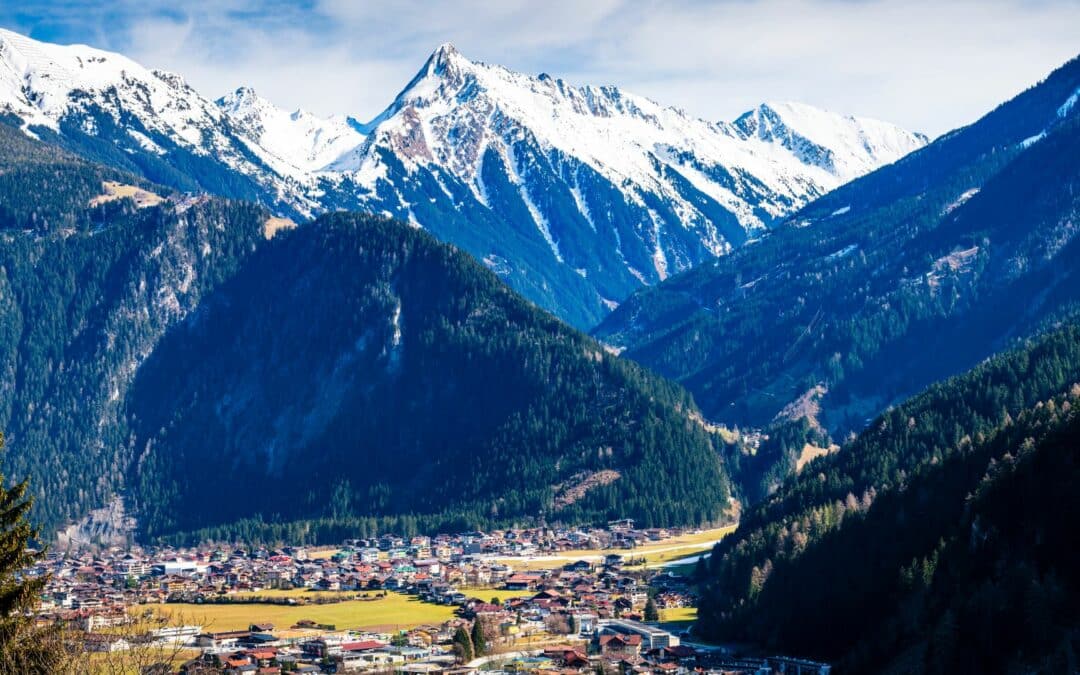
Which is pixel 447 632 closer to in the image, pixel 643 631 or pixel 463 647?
pixel 463 647

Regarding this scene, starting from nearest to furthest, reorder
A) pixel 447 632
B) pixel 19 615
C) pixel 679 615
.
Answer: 1. pixel 19 615
2. pixel 447 632
3. pixel 679 615

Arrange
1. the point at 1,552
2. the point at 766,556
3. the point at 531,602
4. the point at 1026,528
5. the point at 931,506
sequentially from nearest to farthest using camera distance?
the point at 1,552, the point at 1026,528, the point at 931,506, the point at 766,556, the point at 531,602

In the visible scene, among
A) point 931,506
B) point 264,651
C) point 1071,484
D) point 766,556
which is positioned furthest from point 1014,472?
point 264,651

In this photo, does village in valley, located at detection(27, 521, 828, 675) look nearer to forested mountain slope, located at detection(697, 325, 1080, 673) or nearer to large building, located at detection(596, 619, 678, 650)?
large building, located at detection(596, 619, 678, 650)

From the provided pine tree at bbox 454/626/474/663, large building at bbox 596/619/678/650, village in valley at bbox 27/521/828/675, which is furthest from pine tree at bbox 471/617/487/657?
large building at bbox 596/619/678/650

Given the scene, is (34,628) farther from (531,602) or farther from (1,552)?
(531,602)

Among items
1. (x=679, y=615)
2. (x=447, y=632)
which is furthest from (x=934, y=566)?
(x=679, y=615)
